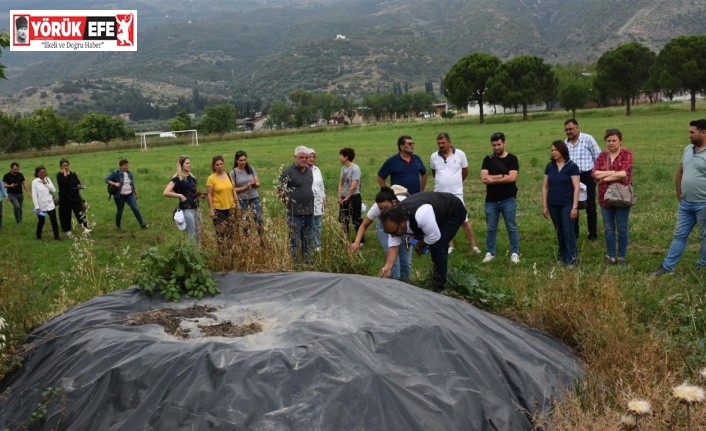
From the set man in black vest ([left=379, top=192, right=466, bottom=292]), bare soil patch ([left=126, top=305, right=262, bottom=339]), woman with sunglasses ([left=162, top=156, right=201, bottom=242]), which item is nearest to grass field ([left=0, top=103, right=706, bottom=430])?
man in black vest ([left=379, top=192, right=466, bottom=292])

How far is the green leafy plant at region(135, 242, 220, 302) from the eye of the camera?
6305 millimetres

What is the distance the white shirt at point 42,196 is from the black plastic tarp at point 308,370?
9.53 metres

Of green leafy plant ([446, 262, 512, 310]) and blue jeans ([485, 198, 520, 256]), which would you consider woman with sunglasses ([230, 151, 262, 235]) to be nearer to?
blue jeans ([485, 198, 520, 256])

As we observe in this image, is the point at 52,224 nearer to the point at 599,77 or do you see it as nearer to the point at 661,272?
the point at 661,272

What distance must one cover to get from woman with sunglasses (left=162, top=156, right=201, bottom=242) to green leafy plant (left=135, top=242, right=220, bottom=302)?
4189 millimetres

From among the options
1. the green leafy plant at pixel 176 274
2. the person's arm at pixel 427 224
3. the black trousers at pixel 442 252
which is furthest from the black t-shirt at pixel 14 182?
the person's arm at pixel 427 224

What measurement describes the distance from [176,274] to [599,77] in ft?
215

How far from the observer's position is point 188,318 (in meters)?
5.66

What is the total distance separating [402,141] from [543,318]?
4.32m

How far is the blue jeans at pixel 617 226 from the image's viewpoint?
9.08m

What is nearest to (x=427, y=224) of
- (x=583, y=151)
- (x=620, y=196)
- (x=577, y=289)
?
(x=577, y=289)

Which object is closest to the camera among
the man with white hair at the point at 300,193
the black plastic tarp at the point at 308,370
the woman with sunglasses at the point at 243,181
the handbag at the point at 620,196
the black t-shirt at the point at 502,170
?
the black plastic tarp at the point at 308,370

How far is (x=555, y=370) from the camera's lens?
5355 millimetres

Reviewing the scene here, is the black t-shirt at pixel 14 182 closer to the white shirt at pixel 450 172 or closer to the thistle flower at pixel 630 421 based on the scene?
the white shirt at pixel 450 172
